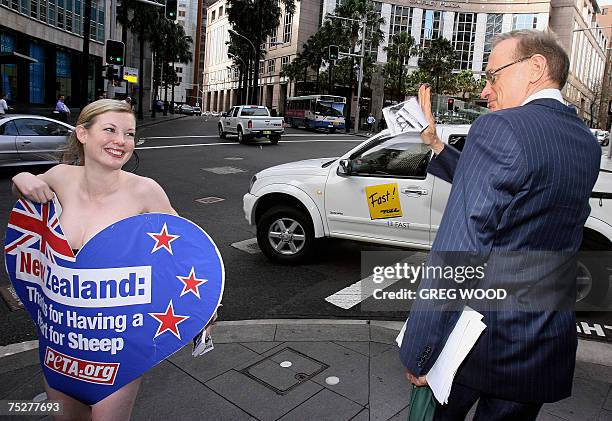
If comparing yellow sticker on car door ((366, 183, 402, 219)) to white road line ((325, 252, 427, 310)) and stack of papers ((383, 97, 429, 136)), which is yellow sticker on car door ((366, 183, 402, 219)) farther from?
stack of papers ((383, 97, 429, 136))

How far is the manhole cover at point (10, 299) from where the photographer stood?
4992mm

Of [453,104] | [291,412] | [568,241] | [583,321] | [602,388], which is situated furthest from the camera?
[453,104]

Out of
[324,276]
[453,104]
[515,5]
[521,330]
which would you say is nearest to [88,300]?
[521,330]

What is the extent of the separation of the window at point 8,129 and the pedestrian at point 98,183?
11.4 m

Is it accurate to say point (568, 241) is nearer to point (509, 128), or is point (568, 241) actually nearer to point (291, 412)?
point (509, 128)

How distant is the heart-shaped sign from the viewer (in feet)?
5.93

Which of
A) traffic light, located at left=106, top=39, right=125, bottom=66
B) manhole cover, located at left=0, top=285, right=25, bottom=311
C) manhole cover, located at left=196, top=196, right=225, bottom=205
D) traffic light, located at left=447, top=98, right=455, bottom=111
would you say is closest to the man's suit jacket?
manhole cover, located at left=0, top=285, right=25, bottom=311

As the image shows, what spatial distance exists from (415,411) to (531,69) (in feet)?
4.14

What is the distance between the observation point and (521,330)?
1.61 m

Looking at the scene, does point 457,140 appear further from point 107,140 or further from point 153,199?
point 107,140

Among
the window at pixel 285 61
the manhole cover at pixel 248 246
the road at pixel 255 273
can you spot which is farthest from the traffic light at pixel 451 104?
the window at pixel 285 61

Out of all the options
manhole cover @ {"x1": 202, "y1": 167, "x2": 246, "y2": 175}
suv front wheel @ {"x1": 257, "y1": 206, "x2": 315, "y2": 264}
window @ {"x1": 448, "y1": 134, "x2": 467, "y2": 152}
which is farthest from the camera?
manhole cover @ {"x1": 202, "y1": 167, "x2": 246, "y2": 175}

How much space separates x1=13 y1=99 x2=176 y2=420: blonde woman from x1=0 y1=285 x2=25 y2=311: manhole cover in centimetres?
346

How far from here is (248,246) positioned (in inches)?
295
